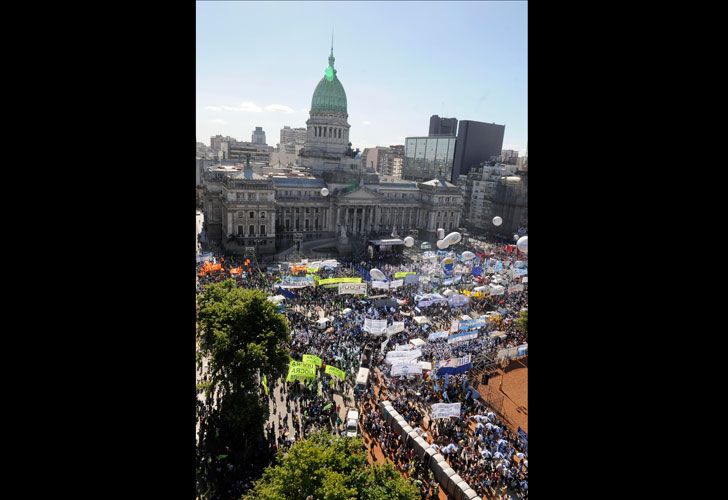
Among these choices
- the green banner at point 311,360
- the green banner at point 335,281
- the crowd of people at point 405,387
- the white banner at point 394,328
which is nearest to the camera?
the crowd of people at point 405,387

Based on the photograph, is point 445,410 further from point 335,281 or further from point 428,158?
point 428,158

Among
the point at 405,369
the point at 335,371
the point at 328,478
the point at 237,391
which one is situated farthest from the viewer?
the point at 405,369

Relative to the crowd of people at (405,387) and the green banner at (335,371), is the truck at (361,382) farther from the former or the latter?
the green banner at (335,371)

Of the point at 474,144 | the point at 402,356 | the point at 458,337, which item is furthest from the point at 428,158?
the point at 402,356

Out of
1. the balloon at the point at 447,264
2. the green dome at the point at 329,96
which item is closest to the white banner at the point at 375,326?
the balloon at the point at 447,264

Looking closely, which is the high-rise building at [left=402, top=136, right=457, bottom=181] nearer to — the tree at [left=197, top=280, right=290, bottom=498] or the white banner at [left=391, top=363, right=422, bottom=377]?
the white banner at [left=391, top=363, right=422, bottom=377]
